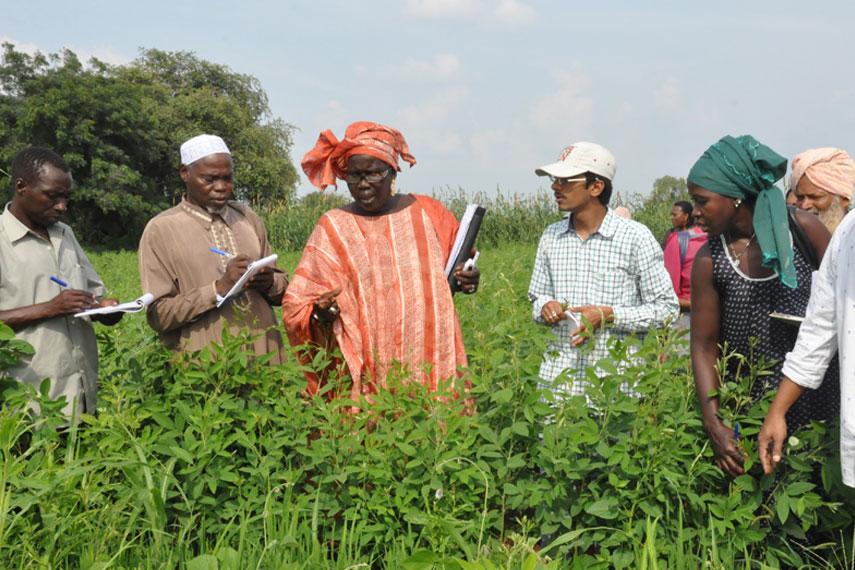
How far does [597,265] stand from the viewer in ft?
10.7

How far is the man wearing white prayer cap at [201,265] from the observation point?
10.4 feet

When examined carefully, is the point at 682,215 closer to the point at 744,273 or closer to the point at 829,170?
the point at 829,170

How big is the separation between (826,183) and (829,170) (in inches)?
2.8

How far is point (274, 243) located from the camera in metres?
23.0

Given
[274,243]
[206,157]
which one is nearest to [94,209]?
[274,243]

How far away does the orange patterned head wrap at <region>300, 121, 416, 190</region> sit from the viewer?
319cm

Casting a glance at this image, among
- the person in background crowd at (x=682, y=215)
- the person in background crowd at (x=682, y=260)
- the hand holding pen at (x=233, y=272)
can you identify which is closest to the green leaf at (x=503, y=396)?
the hand holding pen at (x=233, y=272)

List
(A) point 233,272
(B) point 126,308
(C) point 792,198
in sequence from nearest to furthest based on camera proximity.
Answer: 1. (B) point 126,308
2. (A) point 233,272
3. (C) point 792,198

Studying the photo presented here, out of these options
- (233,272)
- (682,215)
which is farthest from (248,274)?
(682,215)

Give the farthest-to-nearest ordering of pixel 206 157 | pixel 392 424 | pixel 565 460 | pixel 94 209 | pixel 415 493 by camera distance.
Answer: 1. pixel 94 209
2. pixel 206 157
3. pixel 392 424
4. pixel 415 493
5. pixel 565 460

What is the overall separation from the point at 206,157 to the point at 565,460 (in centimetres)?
193

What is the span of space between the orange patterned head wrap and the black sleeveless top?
54.2 inches

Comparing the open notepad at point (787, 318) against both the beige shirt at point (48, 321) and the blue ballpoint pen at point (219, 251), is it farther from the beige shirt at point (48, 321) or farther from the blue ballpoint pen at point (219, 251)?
the beige shirt at point (48, 321)

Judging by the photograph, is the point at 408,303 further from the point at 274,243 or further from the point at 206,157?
the point at 274,243
